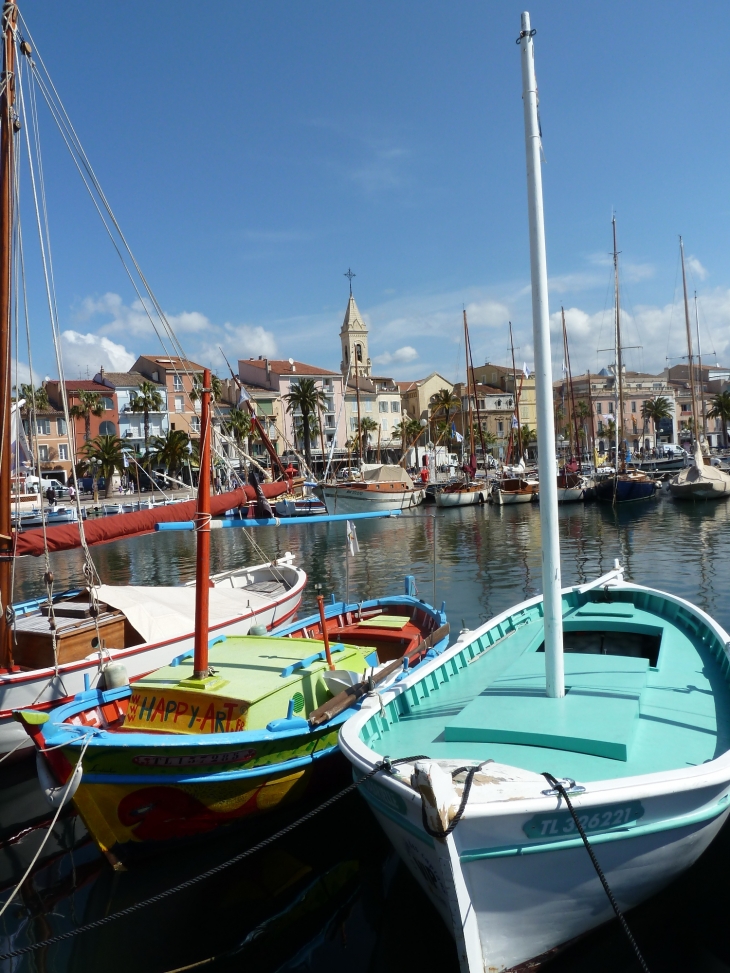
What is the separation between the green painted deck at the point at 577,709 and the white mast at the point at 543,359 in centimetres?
68

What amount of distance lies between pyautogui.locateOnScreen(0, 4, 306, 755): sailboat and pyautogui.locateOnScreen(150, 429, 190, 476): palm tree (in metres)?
55.2

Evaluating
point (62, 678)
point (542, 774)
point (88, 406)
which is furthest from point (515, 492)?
point (542, 774)

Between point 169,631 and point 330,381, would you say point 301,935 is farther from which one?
point 330,381

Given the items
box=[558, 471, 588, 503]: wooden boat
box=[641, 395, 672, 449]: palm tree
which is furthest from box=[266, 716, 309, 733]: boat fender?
box=[641, 395, 672, 449]: palm tree

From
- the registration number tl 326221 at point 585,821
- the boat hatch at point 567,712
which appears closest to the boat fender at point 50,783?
the boat hatch at point 567,712

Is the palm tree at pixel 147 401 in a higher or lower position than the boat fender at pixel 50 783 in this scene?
higher

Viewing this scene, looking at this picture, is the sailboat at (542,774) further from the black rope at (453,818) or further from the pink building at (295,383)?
the pink building at (295,383)

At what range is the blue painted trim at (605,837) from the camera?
582cm

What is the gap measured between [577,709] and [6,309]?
11.6 meters

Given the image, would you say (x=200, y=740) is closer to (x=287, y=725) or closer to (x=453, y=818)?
(x=287, y=725)

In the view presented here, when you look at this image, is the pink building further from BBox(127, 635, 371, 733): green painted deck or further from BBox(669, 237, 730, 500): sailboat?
BBox(127, 635, 371, 733): green painted deck

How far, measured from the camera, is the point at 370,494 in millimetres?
59125

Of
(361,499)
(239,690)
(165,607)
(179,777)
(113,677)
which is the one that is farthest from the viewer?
(361,499)

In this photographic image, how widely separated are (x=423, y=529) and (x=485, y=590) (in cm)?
2185
